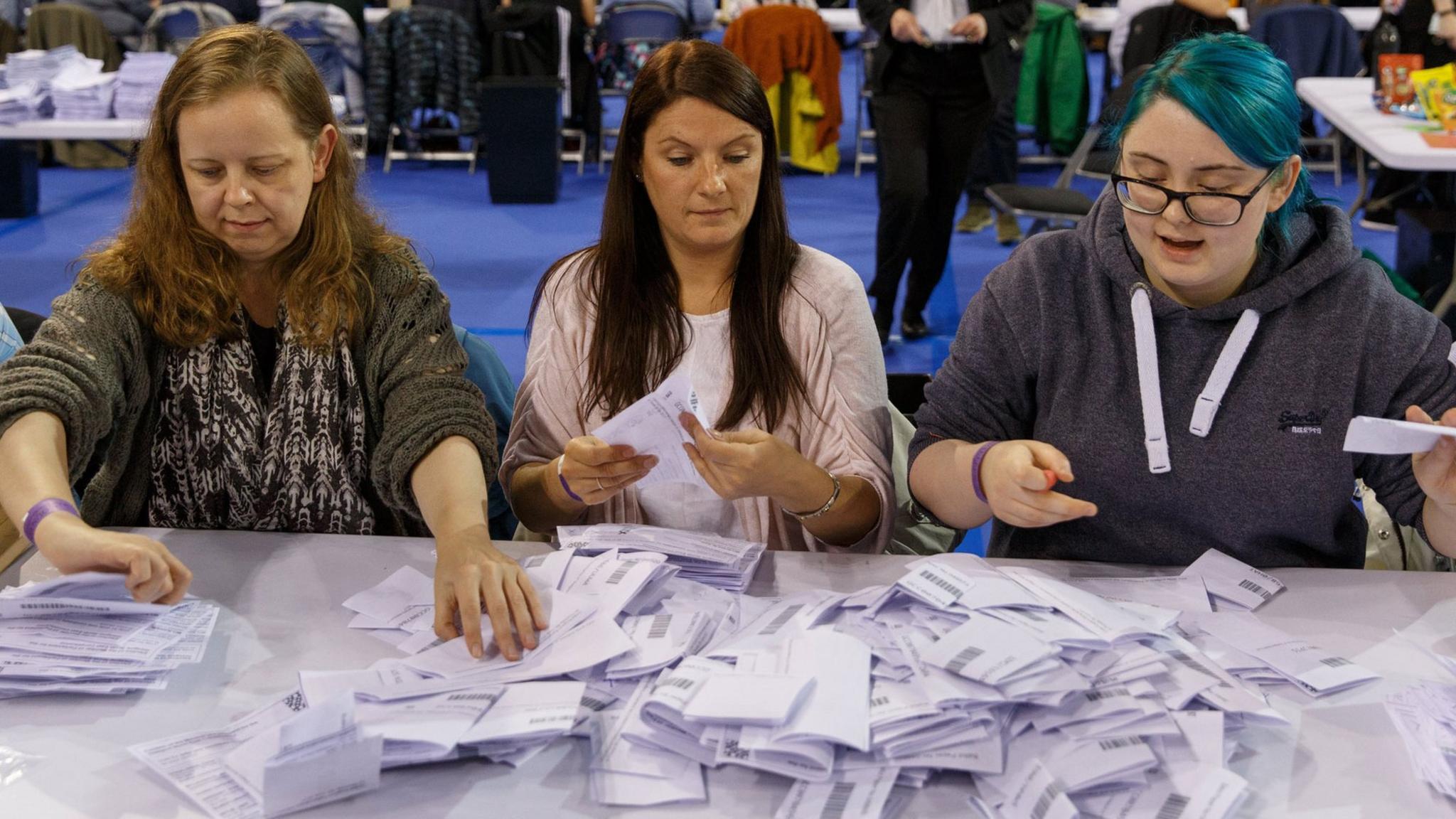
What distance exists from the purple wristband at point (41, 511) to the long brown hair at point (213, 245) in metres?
0.34

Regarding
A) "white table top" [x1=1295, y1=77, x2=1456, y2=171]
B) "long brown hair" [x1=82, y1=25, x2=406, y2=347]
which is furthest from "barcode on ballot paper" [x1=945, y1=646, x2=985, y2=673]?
"white table top" [x1=1295, y1=77, x2=1456, y2=171]

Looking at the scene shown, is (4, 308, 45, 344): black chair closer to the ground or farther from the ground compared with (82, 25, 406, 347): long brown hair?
closer to the ground

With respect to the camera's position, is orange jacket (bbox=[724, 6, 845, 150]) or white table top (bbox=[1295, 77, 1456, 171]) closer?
white table top (bbox=[1295, 77, 1456, 171])

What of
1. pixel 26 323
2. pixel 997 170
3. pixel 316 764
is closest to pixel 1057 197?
pixel 997 170

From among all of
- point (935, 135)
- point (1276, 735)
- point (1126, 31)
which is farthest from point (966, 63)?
point (1276, 735)

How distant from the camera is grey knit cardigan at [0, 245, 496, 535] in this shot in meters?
1.76

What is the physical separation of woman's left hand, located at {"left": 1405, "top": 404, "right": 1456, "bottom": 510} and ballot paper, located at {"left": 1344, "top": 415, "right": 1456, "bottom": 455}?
0.12 meters

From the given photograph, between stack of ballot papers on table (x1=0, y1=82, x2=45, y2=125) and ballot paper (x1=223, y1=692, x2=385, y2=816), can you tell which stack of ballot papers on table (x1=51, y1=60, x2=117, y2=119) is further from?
ballot paper (x1=223, y1=692, x2=385, y2=816)

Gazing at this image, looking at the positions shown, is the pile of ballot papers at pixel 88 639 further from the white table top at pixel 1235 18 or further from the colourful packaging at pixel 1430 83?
the white table top at pixel 1235 18

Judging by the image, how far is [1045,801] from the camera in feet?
4.04

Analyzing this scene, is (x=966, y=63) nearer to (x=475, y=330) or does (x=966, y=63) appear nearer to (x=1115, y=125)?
(x=475, y=330)

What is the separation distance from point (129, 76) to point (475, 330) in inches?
70.4

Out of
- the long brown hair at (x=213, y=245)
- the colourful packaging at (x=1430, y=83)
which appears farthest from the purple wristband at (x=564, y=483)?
the colourful packaging at (x=1430, y=83)

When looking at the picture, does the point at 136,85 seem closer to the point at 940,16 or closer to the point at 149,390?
the point at 940,16
